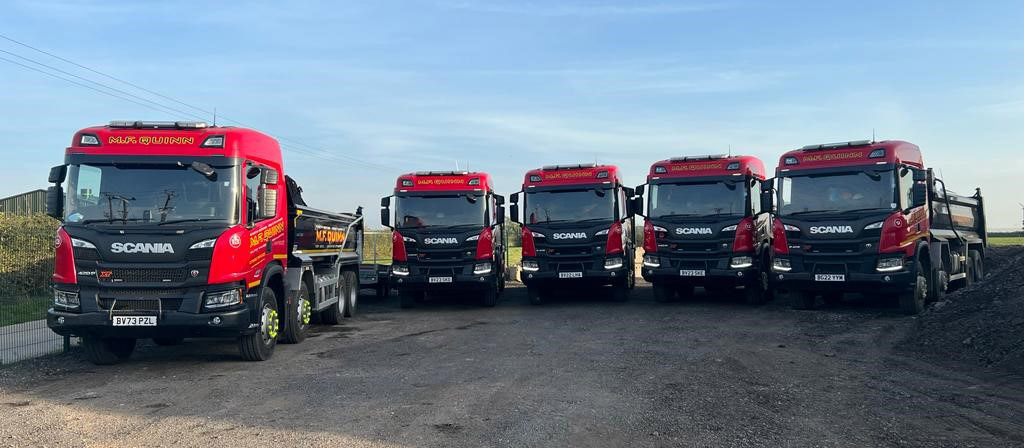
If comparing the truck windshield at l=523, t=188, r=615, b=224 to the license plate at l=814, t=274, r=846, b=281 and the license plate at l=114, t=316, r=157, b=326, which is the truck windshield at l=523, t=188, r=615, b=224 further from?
the license plate at l=114, t=316, r=157, b=326

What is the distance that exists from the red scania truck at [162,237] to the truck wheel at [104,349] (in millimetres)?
17

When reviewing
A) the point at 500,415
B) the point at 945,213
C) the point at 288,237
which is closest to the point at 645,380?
the point at 500,415

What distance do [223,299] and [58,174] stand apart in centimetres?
243

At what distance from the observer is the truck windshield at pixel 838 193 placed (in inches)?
516

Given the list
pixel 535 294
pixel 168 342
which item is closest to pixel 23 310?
pixel 168 342

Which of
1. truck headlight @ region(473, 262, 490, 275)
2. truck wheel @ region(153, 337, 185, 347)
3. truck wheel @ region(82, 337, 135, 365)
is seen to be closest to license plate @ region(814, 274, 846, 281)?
truck headlight @ region(473, 262, 490, 275)

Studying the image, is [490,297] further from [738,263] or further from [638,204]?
[738,263]

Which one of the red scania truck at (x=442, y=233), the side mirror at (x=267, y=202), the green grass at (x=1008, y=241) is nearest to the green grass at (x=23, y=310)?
the side mirror at (x=267, y=202)

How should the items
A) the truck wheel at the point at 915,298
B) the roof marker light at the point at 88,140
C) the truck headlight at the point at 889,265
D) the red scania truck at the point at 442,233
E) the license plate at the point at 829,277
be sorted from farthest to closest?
the red scania truck at the point at 442,233
the license plate at the point at 829,277
the truck wheel at the point at 915,298
the truck headlight at the point at 889,265
the roof marker light at the point at 88,140

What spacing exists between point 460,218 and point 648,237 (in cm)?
400

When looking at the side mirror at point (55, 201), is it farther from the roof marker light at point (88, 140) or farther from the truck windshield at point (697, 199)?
the truck windshield at point (697, 199)

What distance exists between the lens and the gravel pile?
8.87 meters

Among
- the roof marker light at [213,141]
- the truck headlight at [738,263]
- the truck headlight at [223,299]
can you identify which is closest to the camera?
the truck headlight at [223,299]

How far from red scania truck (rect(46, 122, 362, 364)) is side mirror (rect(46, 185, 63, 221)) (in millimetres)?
12
